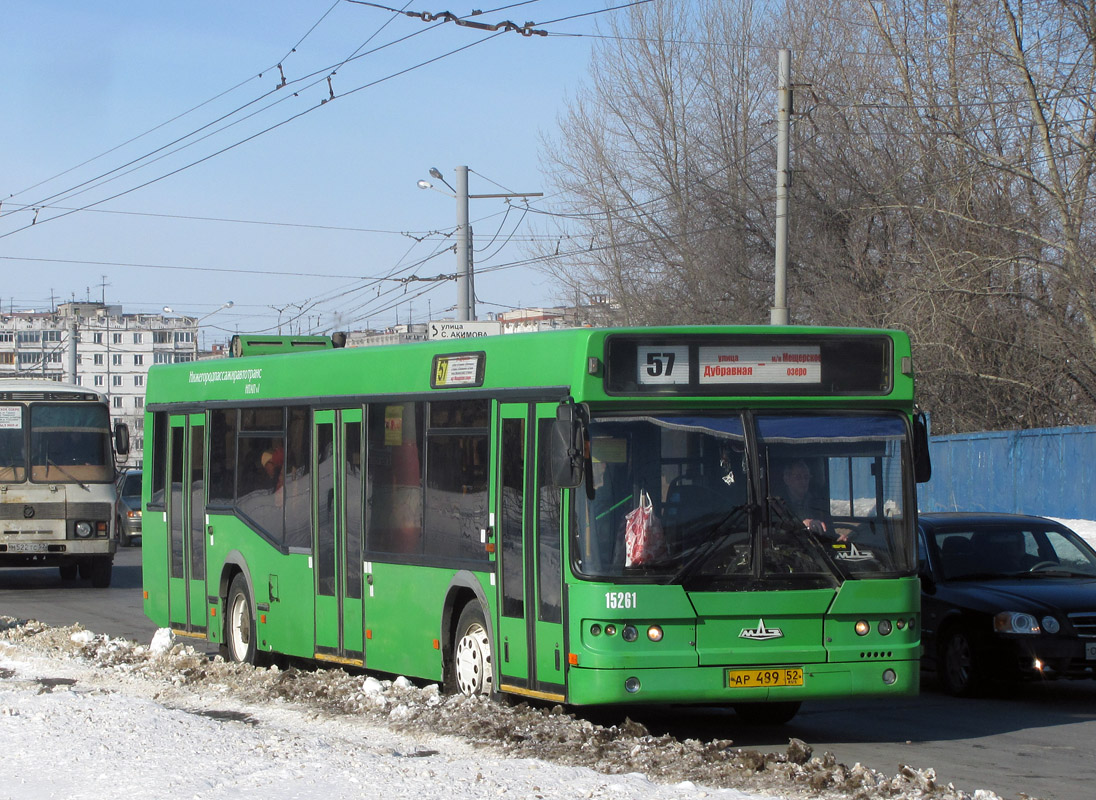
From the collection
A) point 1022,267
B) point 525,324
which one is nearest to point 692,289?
point 1022,267

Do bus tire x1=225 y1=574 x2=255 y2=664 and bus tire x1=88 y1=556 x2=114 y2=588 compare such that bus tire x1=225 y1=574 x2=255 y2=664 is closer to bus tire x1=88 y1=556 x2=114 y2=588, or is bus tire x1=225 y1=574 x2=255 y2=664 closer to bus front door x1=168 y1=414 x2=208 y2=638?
bus front door x1=168 y1=414 x2=208 y2=638

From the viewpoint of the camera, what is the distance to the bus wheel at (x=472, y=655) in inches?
381

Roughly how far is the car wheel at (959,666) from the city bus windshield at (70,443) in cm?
1453

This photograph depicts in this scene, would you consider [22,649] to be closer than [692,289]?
Yes

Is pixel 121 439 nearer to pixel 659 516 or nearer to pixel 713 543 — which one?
pixel 659 516

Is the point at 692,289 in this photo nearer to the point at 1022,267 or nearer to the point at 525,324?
the point at 1022,267

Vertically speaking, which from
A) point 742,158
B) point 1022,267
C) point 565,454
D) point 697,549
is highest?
point 742,158

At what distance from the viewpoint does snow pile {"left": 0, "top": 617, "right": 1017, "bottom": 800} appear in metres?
6.98

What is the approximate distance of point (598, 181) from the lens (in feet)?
122

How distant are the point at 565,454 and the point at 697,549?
974mm

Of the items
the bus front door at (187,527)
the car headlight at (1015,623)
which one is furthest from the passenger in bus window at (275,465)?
the car headlight at (1015,623)

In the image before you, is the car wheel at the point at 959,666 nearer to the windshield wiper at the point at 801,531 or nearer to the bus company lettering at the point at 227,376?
the windshield wiper at the point at 801,531

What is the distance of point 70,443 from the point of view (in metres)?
22.3

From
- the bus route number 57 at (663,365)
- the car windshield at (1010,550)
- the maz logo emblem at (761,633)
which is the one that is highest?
the bus route number 57 at (663,365)
